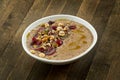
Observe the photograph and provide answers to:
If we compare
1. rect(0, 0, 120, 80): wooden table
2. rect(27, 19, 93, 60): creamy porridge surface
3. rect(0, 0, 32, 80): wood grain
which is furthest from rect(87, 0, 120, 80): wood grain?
rect(0, 0, 32, 80): wood grain

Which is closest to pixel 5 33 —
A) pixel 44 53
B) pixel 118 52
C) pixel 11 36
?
pixel 11 36

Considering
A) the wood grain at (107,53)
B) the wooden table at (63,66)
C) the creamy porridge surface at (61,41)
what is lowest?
the wood grain at (107,53)

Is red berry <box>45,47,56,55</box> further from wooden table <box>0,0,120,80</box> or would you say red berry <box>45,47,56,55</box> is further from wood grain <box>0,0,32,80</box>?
wood grain <box>0,0,32,80</box>

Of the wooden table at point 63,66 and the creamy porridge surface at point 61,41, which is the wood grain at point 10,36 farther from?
the creamy porridge surface at point 61,41

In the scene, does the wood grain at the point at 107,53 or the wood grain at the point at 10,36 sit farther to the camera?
the wood grain at the point at 10,36

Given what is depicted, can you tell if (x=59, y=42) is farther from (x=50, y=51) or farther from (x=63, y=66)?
(x=63, y=66)

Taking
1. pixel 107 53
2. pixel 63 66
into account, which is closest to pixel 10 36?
pixel 63 66

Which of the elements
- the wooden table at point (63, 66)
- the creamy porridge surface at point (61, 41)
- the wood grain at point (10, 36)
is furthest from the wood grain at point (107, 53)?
the wood grain at point (10, 36)
